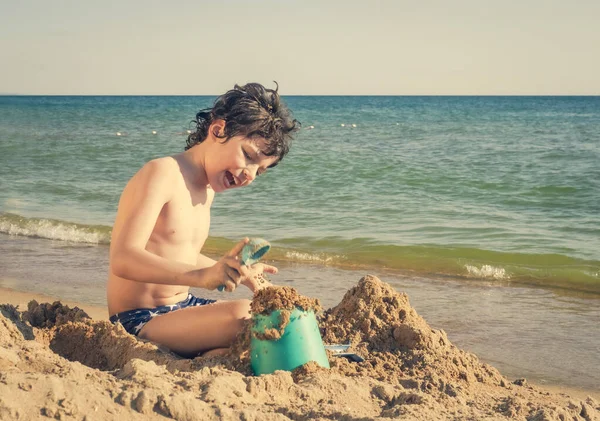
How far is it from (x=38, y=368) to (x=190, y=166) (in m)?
1.10

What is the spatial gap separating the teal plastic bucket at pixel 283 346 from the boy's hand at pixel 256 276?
0.53 feet

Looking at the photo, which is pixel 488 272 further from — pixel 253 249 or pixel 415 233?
pixel 253 249

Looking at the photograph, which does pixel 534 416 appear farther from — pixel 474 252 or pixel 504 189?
pixel 504 189

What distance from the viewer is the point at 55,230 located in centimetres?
768

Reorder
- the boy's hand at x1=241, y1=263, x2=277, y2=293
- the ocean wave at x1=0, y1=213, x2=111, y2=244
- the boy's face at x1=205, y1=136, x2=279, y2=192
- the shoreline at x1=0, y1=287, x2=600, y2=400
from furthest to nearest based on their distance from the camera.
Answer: the ocean wave at x1=0, y1=213, x2=111, y2=244 → the shoreline at x1=0, y1=287, x2=600, y2=400 → the boy's face at x1=205, y1=136, x2=279, y2=192 → the boy's hand at x1=241, y1=263, x2=277, y2=293

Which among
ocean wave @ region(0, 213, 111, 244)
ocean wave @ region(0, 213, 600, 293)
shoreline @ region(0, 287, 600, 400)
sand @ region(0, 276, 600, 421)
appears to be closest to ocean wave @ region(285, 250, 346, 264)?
ocean wave @ region(0, 213, 600, 293)

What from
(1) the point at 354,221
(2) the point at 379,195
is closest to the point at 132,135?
(2) the point at 379,195

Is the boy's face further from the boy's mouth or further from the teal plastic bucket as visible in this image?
the teal plastic bucket

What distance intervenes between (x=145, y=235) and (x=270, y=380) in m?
0.78

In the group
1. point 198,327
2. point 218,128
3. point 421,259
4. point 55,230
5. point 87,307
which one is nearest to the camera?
point 198,327

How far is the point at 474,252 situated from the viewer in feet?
22.0

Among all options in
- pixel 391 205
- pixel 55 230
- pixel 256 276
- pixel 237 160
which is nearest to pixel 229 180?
pixel 237 160

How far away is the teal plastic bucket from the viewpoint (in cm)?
285

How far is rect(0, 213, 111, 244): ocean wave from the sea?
0.07 ft
